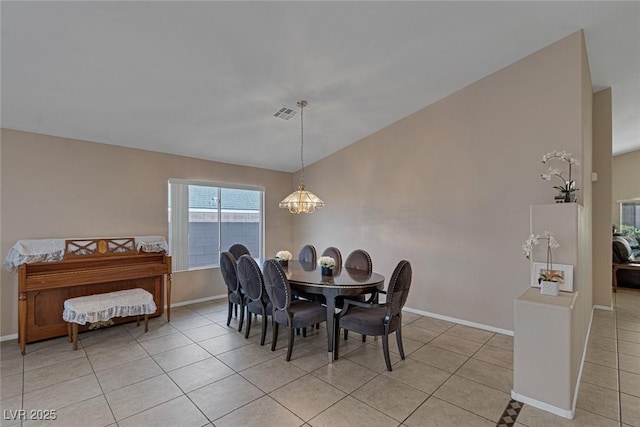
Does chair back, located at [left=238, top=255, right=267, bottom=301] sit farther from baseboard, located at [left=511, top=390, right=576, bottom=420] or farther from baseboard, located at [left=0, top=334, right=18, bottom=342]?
baseboard, located at [left=0, top=334, right=18, bottom=342]

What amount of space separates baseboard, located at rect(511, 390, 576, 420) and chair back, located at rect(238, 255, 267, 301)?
2616 millimetres

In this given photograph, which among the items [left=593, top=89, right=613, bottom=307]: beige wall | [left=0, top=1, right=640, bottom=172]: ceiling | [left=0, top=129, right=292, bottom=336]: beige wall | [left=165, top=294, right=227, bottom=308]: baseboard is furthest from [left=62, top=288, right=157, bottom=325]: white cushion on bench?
[left=593, top=89, right=613, bottom=307]: beige wall

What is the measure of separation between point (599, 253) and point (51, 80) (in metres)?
7.63

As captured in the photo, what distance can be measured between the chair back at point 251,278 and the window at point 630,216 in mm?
9296

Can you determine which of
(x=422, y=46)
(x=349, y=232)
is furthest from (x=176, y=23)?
(x=349, y=232)

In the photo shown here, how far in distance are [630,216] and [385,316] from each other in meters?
8.62

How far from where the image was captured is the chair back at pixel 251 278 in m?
3.49

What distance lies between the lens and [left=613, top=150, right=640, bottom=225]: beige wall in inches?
288

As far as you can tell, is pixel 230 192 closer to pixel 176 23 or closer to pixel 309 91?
pixel 309 91

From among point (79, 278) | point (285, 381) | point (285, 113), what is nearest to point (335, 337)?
point (285, 381)

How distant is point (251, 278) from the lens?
140 inches

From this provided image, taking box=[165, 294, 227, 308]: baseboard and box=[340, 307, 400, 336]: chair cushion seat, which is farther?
box=[165, 294, 227, 308]: baseboard

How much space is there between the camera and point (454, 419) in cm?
221

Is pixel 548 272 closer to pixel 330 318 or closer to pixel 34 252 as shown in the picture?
pixel 330 318
